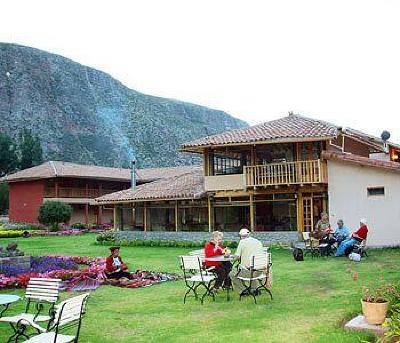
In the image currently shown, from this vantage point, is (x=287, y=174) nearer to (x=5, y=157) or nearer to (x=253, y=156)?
(x=253, y=156)

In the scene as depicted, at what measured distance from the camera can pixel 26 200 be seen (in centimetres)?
4459

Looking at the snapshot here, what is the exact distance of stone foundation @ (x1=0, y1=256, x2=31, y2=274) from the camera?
46.0 ft

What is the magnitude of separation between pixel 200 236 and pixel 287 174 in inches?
221

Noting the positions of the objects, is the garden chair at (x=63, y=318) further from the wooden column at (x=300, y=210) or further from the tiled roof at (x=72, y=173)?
the tiled roof at (x=72, y=173)

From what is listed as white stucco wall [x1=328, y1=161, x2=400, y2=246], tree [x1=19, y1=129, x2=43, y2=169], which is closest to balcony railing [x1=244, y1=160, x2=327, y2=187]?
white stucco wall [x1=328, y1=161, x2=400, y2=246]

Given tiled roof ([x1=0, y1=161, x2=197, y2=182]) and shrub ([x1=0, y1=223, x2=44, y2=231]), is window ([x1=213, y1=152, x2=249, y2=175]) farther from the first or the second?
shrub ([x1=0, y1=223, x2=44, y2=231])

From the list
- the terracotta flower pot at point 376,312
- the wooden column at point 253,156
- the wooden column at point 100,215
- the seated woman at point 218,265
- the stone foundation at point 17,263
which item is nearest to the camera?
the terracotta flower pot at point 376,312

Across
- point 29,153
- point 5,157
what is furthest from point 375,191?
point 29,153

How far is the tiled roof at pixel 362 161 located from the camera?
1930 centimetres

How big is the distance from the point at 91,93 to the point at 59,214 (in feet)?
210

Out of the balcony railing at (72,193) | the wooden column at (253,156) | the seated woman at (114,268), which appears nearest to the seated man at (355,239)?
the seated woman at (114,268)

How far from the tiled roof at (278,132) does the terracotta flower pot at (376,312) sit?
1451cm

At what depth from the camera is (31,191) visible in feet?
145

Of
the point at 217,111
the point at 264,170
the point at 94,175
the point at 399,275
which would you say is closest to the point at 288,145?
the point at 264,170
